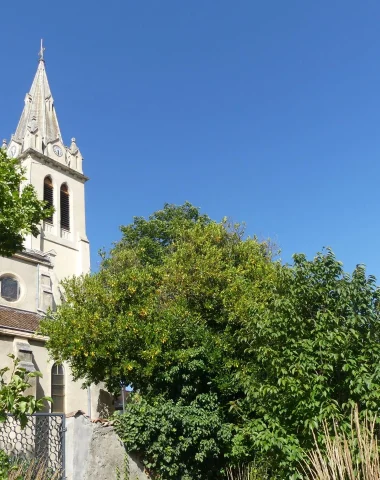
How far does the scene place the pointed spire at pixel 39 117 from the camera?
3509cm

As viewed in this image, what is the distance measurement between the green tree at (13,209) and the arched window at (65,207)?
2428cm

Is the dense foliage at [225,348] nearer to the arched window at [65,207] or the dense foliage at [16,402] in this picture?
the dense foliage at [16,402]

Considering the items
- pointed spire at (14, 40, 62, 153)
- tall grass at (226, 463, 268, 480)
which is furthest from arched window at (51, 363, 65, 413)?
pointed spire at (14, 40, 62, 153)

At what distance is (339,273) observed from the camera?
9609 millimetres

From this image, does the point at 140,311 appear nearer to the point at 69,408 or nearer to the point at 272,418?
the point at 272,418

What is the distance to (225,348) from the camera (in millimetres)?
14797

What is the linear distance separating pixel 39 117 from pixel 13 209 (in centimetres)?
3171

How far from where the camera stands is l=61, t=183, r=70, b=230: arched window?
34.7 meters

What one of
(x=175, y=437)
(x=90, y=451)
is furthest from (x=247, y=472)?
(x=90, y=451)

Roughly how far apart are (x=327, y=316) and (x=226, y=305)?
6661mm

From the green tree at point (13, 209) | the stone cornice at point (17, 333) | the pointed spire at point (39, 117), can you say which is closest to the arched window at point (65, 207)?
the pointed spire at point (39, 117)

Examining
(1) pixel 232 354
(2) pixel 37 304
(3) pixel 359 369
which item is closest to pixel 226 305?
(1) pixel 232 354

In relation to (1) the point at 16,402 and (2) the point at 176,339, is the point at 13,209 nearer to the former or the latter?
(1) the point at 16,402

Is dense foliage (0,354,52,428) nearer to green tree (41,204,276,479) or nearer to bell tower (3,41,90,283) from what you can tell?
green tree (41,204,276,479)
